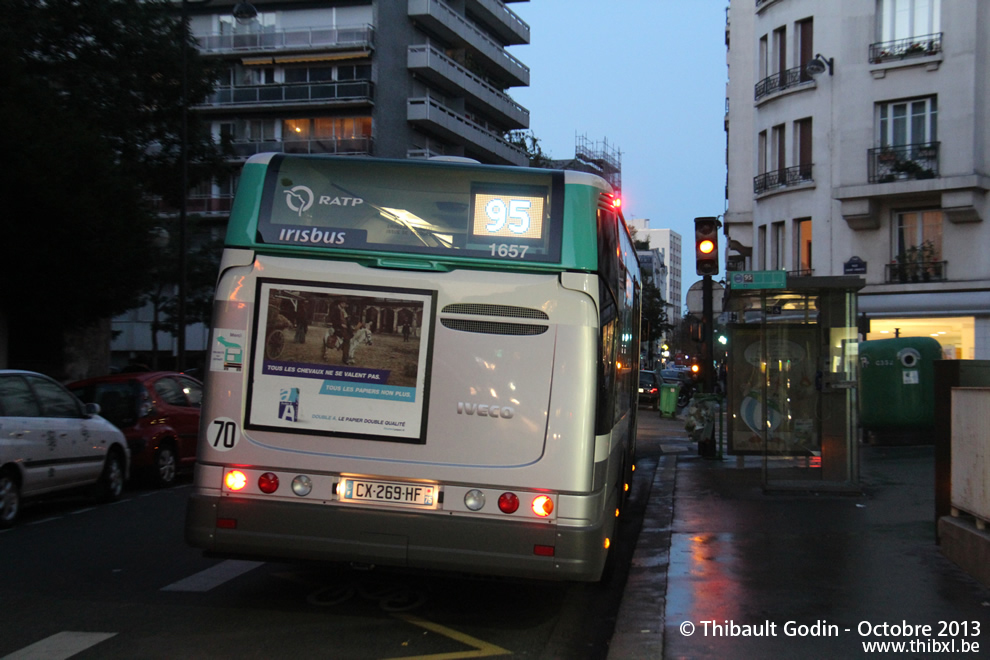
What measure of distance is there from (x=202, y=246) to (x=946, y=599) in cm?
3305

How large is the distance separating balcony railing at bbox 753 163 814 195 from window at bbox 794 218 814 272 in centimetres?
120

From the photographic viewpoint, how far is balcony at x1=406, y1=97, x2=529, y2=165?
50281 mm

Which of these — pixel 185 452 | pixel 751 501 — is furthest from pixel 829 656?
pixel 185 452

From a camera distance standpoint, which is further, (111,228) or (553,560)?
(111,228)

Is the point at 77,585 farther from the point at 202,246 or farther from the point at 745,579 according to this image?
the point at 202,246

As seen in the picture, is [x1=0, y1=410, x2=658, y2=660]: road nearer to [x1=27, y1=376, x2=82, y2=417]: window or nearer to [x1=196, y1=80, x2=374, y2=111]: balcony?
[x1=27, y1=376, x2=82, y2=417]: window

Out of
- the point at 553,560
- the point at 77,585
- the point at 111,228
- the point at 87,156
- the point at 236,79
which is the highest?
the point at 236,79

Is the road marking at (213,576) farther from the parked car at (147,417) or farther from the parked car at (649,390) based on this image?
the parked car at (649,390)

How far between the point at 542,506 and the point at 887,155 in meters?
25.9

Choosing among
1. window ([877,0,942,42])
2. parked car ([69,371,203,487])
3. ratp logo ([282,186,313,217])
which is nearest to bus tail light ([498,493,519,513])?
ratp logo ([282,186,313,217])

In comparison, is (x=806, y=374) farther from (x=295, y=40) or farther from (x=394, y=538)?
(x=295, y=40)

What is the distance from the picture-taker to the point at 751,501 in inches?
465

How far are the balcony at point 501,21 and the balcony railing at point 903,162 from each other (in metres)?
33.6

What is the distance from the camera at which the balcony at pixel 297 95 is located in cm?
4853
